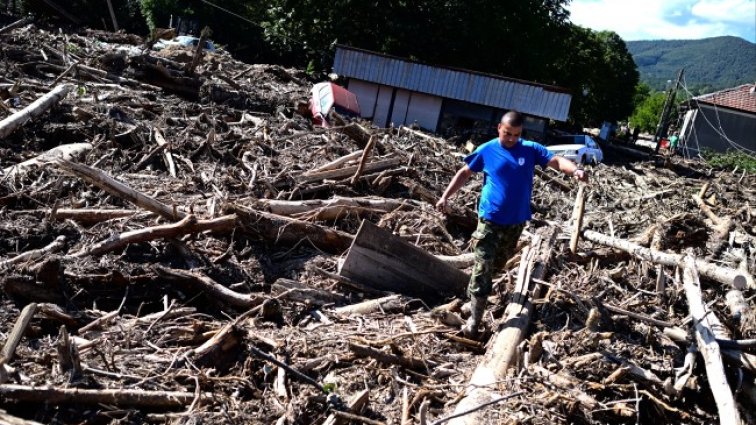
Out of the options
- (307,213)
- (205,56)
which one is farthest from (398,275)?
(205,56)

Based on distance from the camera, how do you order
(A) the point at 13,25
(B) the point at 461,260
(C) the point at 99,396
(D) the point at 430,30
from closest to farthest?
(C) the point at 99,396 → (B) the point at 461,260 → (A) the point at 13,25 → (D) the point at 430,30

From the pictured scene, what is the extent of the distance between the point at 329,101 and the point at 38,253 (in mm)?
11312

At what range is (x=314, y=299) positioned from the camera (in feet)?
17.3

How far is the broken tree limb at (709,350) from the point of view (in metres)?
3.88

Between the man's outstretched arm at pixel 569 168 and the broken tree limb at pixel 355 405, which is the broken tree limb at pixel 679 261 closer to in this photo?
the man's outstretched arm at pixel 569 168

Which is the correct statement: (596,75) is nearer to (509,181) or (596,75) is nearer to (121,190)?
(509,181)

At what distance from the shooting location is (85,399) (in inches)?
135

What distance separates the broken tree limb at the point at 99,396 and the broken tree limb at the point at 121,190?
2.68 metres

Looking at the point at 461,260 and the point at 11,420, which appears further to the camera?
the point at 461,260

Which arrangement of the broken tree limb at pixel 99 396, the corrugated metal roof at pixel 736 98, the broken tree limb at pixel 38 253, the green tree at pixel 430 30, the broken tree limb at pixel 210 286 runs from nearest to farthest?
the broken tree limb at pixel 99 396, the broken tree limb at pixel 38 253, the broken tree limb at pixel 210 286, the green tree at pixel 430 30, the corrugated metal roof at pixel 736 98

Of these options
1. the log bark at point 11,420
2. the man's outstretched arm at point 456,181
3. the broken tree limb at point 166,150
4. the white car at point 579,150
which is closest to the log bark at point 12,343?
the log bark at point 11,420

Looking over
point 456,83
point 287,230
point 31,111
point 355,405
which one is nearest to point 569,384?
point 355,405

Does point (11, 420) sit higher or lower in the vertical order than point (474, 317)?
lower

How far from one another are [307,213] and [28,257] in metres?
2.79
